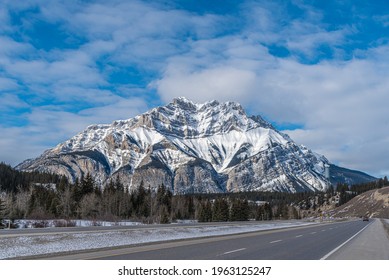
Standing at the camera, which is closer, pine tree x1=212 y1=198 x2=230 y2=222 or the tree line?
the tree line

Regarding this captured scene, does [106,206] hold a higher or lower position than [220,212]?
higher

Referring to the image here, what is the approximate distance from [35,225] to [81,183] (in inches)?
2249

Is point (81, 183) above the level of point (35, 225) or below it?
above

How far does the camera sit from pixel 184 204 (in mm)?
145125

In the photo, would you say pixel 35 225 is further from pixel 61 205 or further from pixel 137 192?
pixel 137 192

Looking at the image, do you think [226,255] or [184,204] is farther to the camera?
[184,204]

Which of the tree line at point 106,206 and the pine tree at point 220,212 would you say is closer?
the tree line at point 106,206

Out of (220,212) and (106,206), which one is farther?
(106,206)
